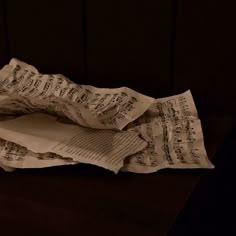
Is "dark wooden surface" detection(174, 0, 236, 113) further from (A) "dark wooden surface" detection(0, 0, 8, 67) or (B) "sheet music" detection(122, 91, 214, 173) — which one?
(A) "dark wooden surface" detection(0, 0, 8, 67)

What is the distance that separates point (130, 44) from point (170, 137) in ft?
0.69

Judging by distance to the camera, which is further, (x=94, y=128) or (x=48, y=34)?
(x=48, y=34)

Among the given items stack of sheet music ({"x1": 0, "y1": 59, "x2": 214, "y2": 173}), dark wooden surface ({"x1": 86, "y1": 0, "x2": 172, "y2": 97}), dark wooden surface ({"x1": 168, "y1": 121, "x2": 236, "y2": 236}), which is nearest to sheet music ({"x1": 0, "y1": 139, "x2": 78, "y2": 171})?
stack of sheet music ({"x1": 0, "y1": 59, "x2": 214, "y2": 173})

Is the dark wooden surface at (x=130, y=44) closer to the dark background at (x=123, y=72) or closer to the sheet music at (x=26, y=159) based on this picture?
the dark background at (x=123, y=72)

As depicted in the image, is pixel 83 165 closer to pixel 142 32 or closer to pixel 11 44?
pixel 142 32

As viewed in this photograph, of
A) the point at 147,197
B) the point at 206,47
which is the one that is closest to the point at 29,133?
the point at 147,197

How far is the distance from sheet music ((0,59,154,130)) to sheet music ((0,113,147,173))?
2 cm

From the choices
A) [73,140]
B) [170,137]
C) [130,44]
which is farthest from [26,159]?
[130,44]

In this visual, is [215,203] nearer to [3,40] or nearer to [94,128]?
[94,128]

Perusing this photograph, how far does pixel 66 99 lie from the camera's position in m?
0.63

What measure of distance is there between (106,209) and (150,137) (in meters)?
0.18

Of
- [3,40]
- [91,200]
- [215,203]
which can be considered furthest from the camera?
[3,40]

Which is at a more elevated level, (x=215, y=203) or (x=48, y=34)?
(x=48, y=34)

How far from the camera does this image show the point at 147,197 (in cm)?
48
